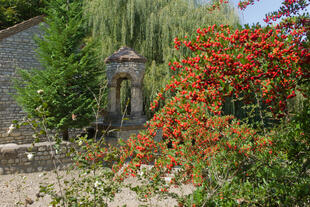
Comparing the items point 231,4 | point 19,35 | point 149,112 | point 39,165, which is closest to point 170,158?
point 39,165

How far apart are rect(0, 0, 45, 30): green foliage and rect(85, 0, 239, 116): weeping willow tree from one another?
3.04m

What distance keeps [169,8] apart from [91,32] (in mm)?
3809

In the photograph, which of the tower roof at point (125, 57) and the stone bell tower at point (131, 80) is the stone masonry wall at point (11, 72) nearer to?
the stone bell tower at point (131, 80)

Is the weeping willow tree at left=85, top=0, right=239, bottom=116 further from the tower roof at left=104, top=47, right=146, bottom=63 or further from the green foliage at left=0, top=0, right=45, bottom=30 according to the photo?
the green foliage at left=0, top=0, right=45, bottom=30

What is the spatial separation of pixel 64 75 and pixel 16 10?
6.36 meters

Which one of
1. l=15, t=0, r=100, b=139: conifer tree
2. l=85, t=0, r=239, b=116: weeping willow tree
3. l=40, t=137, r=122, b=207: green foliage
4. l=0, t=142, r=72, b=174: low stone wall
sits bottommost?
l=0, t=142, r=72, b=174: low stone wall

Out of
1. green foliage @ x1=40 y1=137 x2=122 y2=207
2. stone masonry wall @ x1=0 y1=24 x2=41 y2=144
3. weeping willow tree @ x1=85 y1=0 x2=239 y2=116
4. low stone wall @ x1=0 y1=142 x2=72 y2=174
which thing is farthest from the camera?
weeping willow tree @ x1=85 y1=0 x2=239 y2=116

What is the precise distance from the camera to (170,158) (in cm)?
362

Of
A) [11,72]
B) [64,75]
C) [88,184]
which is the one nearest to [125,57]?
[64,75]

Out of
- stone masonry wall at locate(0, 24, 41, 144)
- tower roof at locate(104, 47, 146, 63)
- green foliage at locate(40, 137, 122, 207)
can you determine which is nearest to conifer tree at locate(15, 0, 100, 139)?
tower roof at locate(104, 47, 146, 63)

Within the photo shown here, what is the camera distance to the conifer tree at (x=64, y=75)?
7.49 metres

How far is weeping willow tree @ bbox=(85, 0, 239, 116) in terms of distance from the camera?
10.8m

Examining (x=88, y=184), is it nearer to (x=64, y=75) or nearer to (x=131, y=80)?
(x=64, y=75)

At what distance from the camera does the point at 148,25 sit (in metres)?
10.9
